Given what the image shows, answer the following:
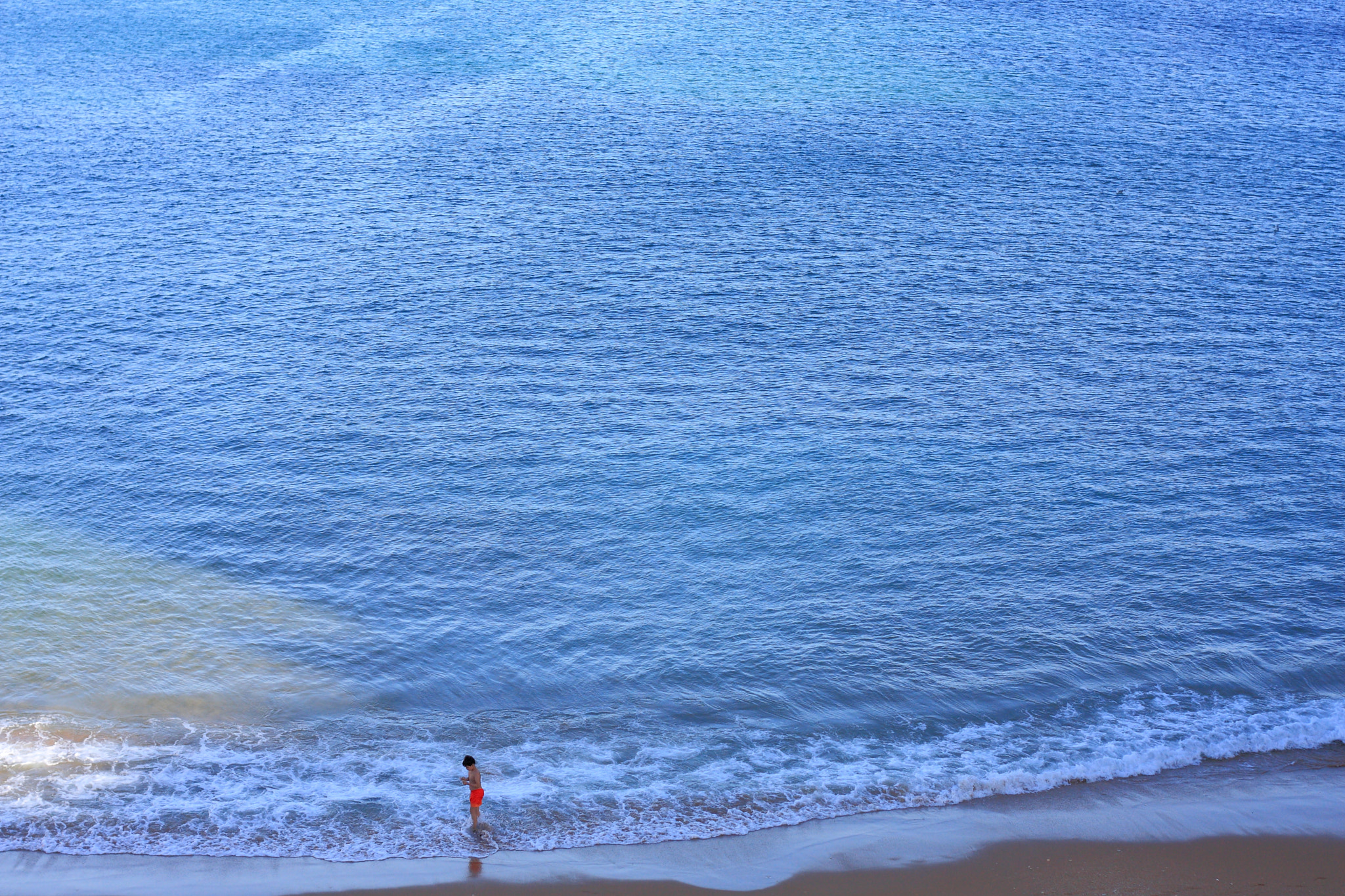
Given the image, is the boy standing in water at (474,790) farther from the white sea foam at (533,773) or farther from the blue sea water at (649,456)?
the blue sea water at (649,456)

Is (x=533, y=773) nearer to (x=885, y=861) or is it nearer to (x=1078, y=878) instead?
(x=885, y=861)

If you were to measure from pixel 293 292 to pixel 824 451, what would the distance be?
22.8 meters

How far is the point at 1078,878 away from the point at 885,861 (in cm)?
315

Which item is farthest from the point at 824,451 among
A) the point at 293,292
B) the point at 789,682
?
the point at 293,292

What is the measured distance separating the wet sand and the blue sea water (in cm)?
150

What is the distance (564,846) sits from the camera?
1948 cm

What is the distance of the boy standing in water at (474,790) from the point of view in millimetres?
19453

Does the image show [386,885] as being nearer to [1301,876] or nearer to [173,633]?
[173,633]

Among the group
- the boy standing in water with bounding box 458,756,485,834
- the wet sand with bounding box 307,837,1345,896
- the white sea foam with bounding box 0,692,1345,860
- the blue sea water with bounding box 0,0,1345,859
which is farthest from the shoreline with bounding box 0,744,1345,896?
the boy standing in water with bounding box 458,756,485,834

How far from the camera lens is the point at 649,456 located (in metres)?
33.1

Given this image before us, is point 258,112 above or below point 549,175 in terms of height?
above

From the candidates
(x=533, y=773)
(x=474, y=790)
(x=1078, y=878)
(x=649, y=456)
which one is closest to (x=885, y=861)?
(x=1078, y=878)

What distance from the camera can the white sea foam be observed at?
19797 mm

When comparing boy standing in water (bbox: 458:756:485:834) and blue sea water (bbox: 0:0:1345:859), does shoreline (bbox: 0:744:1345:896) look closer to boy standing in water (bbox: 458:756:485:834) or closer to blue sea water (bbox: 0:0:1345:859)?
blue sea water (bbox: 0:0:1345:859)
